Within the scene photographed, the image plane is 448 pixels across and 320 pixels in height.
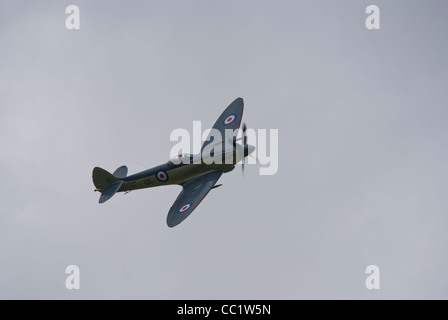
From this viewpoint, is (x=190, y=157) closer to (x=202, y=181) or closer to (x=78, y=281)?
(x=202, y=181)

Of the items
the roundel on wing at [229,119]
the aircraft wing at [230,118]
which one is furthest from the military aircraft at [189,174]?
the roundel on wing at [229,119]

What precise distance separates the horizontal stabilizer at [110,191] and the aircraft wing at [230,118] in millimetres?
5310

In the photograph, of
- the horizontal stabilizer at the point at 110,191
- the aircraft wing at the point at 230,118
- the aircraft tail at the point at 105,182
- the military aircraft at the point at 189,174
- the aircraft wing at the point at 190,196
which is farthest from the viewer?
the aircraft wing at the point at 230,118

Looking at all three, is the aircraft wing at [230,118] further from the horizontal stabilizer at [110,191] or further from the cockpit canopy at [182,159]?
the horizontal stabilizer at [110,191]

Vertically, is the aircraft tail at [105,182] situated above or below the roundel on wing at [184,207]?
above

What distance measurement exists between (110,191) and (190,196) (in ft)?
15.9

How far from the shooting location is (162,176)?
30594 millimetres

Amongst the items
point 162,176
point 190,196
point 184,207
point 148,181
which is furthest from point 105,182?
point 184,207

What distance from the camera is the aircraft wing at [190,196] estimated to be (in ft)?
90.7

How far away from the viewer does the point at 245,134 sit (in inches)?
1168

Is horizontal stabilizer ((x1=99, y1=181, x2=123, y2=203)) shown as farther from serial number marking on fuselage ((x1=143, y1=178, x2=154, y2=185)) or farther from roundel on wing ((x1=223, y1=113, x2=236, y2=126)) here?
roundel on wing ((x1=223, y1=113, x2=236, y2=126))

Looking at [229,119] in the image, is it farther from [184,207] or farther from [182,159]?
[184,207]
